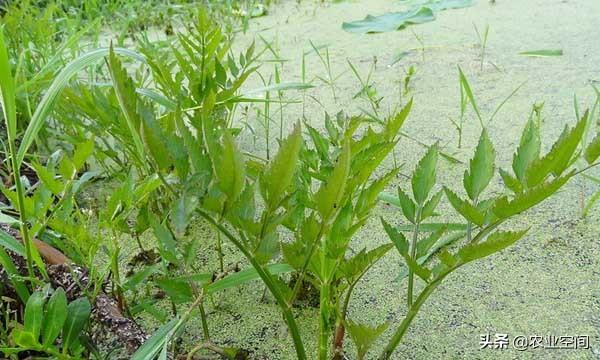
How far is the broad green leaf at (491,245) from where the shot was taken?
0.57 m

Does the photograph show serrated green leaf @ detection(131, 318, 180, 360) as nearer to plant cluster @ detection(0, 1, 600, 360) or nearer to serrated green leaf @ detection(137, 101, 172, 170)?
plant cluster @ detection(0, 1, 600, 360)

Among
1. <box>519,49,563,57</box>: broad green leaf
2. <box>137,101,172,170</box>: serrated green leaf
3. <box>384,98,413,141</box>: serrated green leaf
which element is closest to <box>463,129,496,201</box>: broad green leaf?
<box>384,98,413,141</box>: serrated green leaf

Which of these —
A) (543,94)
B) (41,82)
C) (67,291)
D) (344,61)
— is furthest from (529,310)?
(344,61)

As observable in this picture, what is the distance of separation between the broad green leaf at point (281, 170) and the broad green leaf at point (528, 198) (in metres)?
0.20

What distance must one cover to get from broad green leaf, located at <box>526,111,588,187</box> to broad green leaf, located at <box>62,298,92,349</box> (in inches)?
19.0

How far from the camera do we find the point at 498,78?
5.43ft

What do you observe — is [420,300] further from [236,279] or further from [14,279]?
[14,279]

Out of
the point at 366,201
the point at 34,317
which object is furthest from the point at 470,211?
the point at 34,317

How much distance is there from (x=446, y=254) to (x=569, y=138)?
0.49 ft

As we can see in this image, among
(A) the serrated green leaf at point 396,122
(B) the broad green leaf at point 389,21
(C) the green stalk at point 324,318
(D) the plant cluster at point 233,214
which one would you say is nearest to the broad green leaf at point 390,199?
(D) the plant cluster at point 233,214

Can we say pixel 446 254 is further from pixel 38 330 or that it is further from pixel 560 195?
pixel 560 195

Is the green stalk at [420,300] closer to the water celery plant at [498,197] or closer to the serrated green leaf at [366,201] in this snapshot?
the water celery plant at [498,197]

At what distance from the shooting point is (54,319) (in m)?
0.67

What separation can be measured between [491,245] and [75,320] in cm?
45
